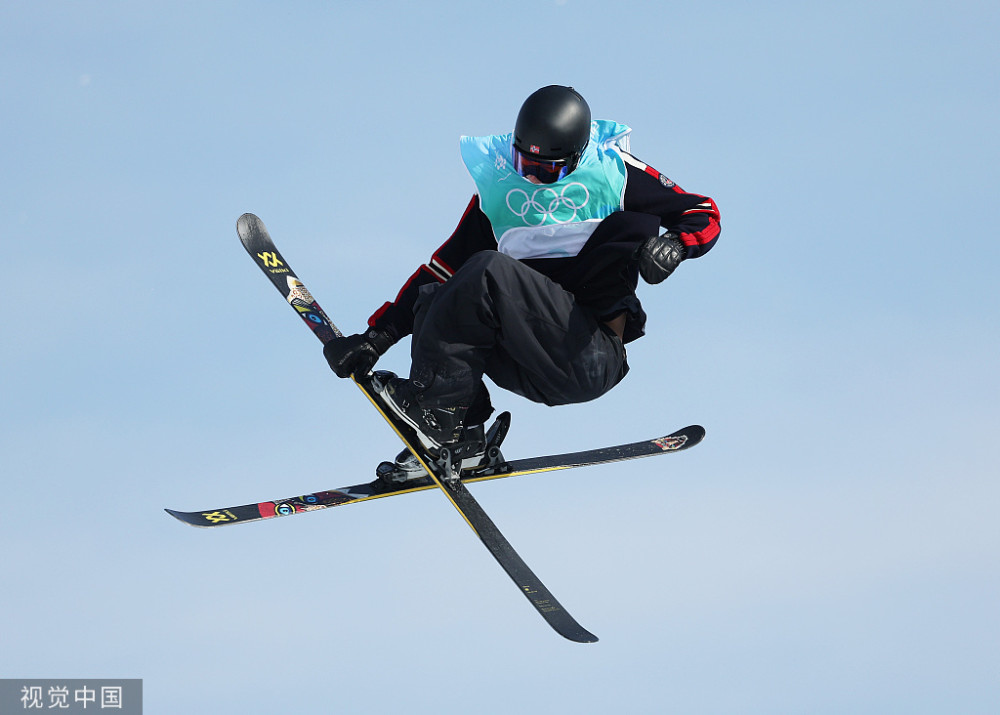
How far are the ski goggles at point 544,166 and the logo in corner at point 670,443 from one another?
9.92ft

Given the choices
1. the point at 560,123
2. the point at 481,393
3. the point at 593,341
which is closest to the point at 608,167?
the point at 560,123

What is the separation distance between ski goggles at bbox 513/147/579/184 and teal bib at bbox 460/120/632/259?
2.3 inches

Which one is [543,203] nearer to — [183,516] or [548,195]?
[548,195]

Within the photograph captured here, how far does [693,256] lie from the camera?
6652 mm

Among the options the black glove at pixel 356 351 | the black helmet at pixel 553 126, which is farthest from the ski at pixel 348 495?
the black helmet at pixel 553 126

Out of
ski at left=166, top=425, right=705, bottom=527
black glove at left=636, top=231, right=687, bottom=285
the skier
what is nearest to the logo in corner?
ski at left=166, top=425, right=705, bottom=527

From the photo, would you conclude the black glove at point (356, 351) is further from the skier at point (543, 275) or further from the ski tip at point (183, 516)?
the ski tip at point (183, 516)

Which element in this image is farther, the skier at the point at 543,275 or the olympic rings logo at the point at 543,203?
the olympic rings logo at the point at 543,203

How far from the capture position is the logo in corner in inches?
350

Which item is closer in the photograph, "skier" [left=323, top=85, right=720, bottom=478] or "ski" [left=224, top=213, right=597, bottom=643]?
"skier" [left=323, top=85, right=720, bottom=478]

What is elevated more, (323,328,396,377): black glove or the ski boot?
(323,328,396,377): black glove

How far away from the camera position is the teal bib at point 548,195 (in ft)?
22.1

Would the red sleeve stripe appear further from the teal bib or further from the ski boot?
the ski boot

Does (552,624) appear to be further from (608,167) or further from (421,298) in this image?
(608,167)
